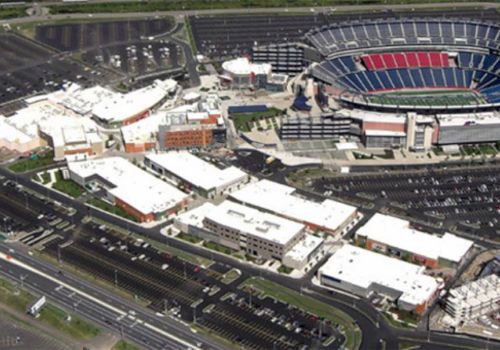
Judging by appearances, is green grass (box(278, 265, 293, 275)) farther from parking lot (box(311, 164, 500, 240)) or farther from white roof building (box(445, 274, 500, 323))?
parking lot (box(311, 164, 500, 240))

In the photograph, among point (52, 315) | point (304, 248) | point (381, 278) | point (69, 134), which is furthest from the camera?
point (69, 134)

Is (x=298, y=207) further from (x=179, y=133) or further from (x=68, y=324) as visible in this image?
(x=68, y=324)

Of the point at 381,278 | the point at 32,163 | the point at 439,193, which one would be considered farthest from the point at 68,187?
the point at 439,193

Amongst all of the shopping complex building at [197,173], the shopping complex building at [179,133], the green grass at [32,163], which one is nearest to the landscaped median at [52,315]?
the green grass at [32,163]

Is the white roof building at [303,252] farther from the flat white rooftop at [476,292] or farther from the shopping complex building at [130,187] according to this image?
the shopping complex building at [130,187]

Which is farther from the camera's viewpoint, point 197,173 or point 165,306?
point 197,173

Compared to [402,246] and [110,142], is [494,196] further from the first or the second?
[110,142]
